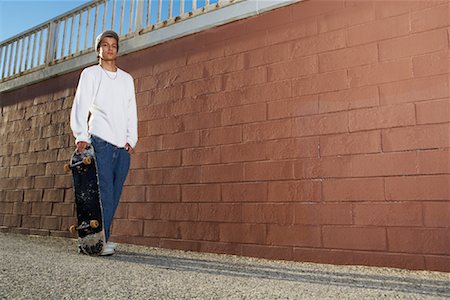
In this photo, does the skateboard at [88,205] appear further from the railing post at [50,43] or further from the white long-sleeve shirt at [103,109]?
the railing post at [50,43]

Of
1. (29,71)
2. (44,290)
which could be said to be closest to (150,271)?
(44,290)

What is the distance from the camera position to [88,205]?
2.27 metres

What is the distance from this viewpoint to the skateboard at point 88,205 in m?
2.25

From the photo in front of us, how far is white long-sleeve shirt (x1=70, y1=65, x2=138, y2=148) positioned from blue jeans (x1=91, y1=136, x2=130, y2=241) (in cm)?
5

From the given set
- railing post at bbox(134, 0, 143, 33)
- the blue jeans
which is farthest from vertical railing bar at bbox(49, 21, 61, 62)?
the blue jeans

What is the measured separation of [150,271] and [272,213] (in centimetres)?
87

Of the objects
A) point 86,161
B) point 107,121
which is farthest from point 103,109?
point 86,161

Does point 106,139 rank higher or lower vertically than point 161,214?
higher

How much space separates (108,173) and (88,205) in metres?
0.24

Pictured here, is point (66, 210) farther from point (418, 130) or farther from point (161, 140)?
point (418, 130)

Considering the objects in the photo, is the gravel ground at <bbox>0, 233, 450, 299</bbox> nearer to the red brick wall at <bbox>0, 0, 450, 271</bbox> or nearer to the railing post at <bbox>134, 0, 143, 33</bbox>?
the red brick wall at <bbox>0, 0, 450, 271</bbox>

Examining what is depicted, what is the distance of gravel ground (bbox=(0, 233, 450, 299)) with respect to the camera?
133 centimetres

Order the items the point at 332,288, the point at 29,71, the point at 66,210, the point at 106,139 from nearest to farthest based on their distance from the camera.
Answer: the point at 332,288, the point at 106,139, the point at 66,210, the point at 29,71

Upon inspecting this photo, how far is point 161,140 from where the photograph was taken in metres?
2.87
